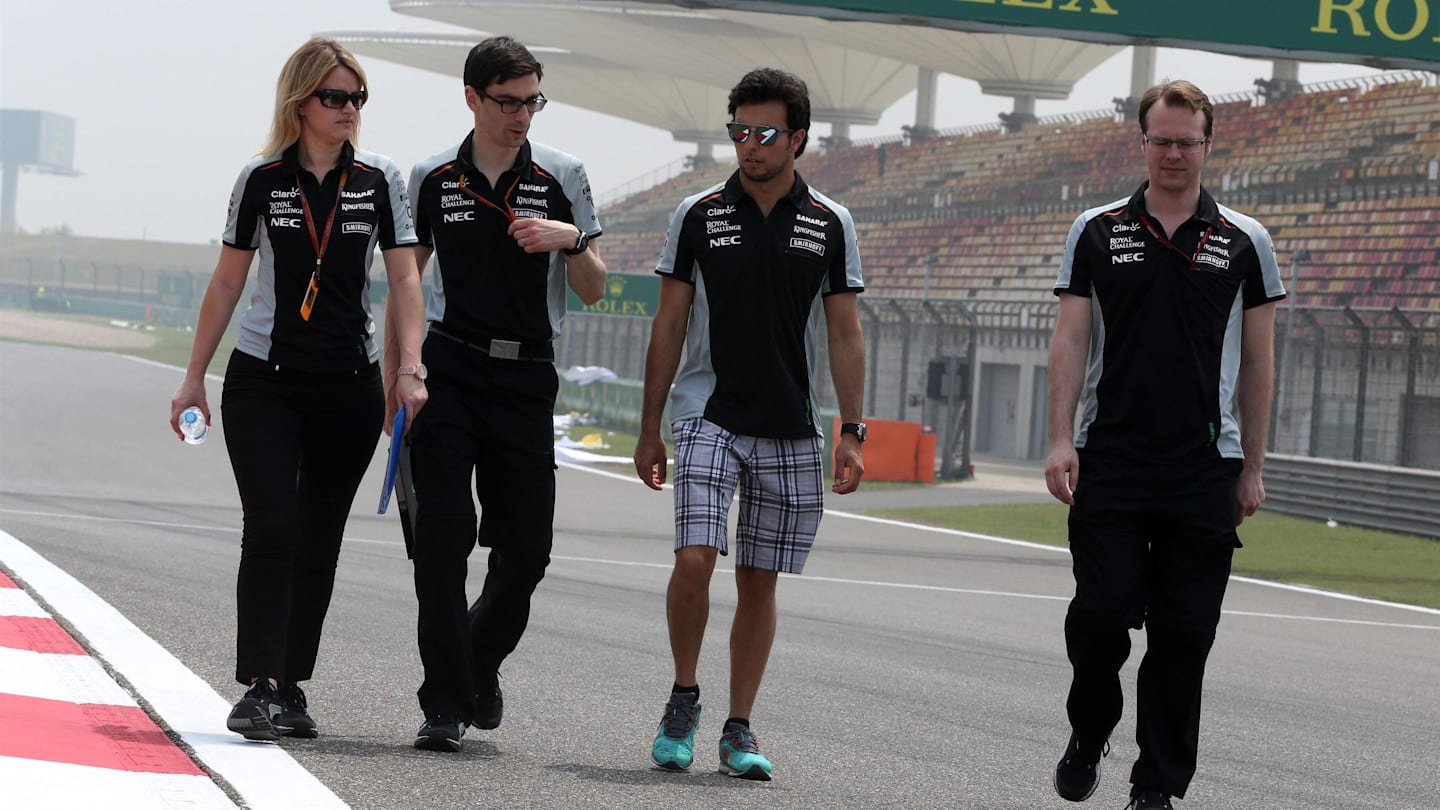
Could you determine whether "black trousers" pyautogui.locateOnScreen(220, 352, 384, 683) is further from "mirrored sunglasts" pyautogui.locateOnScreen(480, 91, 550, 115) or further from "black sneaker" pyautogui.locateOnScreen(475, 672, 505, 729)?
"mirrored sunglasts" pyautogui.locateOnScreen(480, 91, 550, 115)

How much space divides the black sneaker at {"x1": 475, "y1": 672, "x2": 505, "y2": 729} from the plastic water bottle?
98 centimetres

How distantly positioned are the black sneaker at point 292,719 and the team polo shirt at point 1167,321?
6.72ft

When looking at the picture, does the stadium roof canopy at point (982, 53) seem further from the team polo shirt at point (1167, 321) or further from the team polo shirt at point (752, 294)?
the team polo shirt at point (1167, 321)

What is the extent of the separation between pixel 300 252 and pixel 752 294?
1.16 meters

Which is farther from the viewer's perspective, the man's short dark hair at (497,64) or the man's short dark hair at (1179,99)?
the man's short dark hair at (497,64)

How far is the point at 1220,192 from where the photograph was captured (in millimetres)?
33188

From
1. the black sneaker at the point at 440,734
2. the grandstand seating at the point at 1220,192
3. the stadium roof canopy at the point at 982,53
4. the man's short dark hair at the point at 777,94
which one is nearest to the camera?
the black sneaker at the point at 440,734

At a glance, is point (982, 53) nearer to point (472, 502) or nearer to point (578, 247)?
point (578, 247)

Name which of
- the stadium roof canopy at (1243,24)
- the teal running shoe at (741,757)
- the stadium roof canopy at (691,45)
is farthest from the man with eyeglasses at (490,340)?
the stadium roof canopy at (691,45)

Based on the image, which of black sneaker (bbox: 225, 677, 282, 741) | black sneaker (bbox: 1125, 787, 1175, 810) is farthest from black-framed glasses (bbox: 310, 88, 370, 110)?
black sneaker (bbox: 1125, 787, 1175, 810)

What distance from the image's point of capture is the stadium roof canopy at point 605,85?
63.6m

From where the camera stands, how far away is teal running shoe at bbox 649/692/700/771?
15.9 feet

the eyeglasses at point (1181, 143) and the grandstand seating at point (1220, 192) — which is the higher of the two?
the grandstand seating at point (1220, 192)

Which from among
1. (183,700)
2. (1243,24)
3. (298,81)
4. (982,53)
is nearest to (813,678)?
(183,700)
